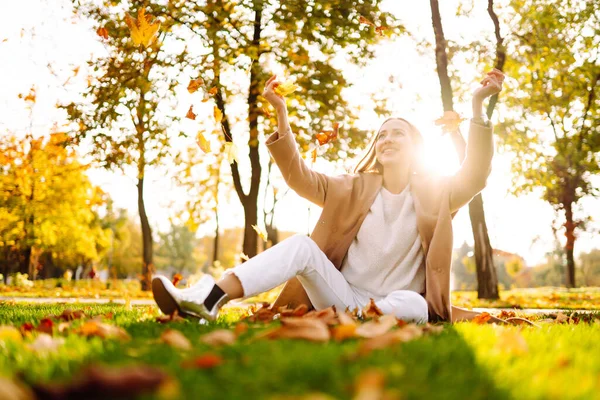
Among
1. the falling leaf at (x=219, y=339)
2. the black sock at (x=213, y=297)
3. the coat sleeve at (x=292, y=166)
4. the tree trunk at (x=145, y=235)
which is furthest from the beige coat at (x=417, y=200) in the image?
the tree trunk at (x=145, y=235)

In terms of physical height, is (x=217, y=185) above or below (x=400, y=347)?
above

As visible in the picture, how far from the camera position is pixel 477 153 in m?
4.07

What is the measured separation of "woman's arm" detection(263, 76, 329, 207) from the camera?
3885 millimetres

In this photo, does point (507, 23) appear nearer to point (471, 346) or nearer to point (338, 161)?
point (338, 161)

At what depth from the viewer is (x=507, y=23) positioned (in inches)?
564

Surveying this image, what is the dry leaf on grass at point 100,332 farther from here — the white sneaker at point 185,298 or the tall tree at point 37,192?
the tall tree at point 37,192

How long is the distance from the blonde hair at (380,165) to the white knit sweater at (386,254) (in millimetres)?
385

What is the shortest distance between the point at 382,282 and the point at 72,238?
29.4m

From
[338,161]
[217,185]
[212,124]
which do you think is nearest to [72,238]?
[217,185]

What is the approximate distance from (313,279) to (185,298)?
910mm

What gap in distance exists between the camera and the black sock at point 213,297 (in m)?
3.33

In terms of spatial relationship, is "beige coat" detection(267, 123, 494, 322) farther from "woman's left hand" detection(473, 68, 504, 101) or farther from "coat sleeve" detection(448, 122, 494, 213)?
"woman's left hand" detection(473, 68, 504, 101)

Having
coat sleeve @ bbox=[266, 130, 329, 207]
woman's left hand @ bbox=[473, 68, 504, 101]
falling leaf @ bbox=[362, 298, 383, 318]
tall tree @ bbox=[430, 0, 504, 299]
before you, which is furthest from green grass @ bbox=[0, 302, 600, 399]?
tall tree @ bbox=[430, 0, 504, 299]

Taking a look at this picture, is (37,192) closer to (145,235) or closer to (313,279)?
(145,235)
